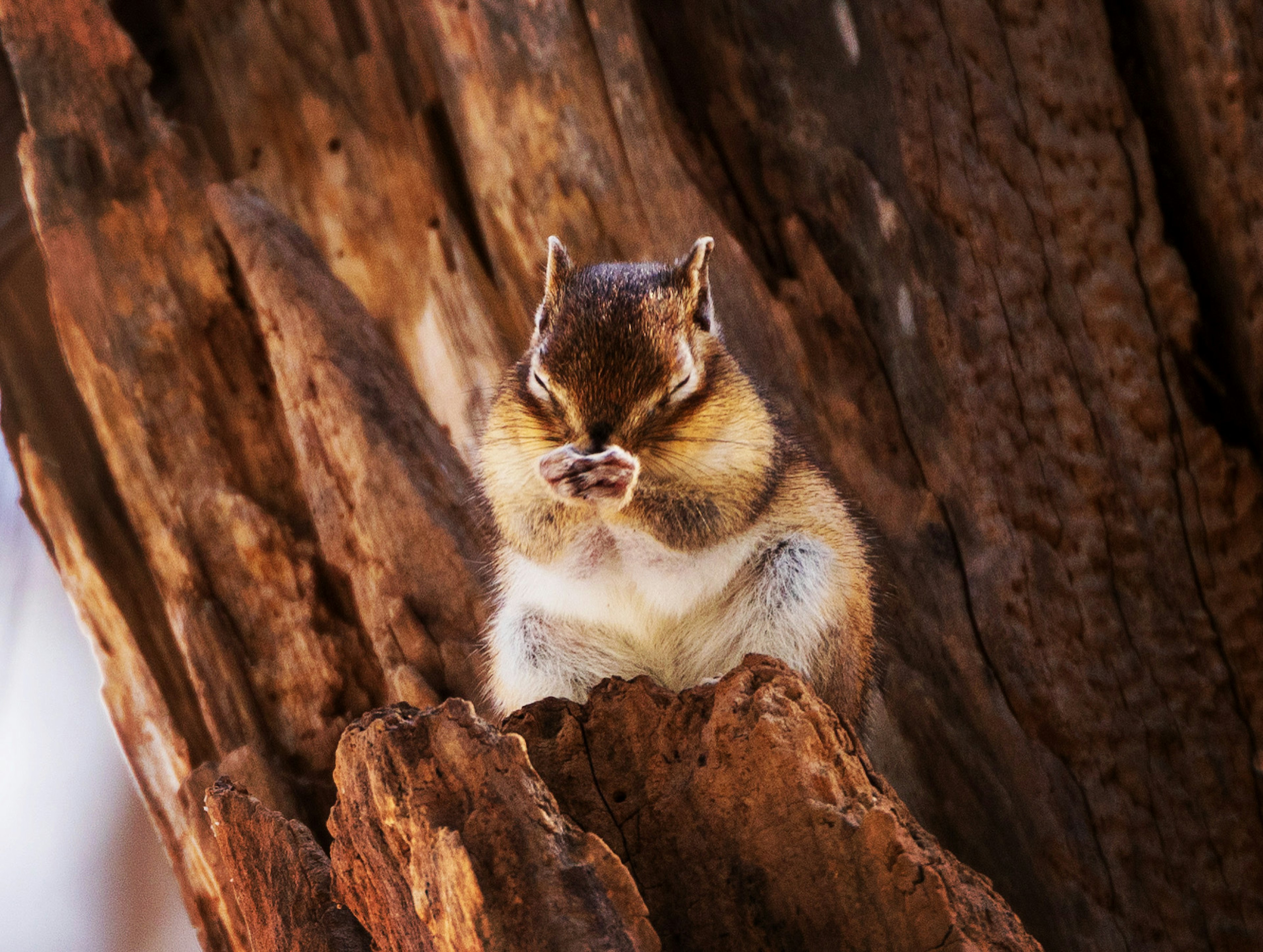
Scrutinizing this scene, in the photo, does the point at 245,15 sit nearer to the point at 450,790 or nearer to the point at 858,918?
the point at 450,790

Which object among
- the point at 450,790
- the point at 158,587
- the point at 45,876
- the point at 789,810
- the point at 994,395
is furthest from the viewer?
the point at 45,876

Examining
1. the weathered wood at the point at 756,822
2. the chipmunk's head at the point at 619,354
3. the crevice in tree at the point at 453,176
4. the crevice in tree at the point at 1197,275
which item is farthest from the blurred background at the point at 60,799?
the crevice in tree at the point at 1197,275

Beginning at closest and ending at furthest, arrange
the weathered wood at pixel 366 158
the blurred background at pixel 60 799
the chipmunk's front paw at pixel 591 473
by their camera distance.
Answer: the chipmunk's front paw at pixel 591 473 → the weathered wood at pixel 366 158 → the blurred background at pixel 60 799

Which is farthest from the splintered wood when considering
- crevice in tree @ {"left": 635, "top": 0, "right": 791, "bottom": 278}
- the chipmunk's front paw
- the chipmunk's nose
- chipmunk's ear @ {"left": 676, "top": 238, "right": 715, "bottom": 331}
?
crevice in tree @ {"left": 635, "top": 0, "right": 791, "bottom": 278}

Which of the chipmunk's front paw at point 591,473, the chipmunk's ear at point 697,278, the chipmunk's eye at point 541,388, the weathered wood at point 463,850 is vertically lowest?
the weathered wood at point 463,850

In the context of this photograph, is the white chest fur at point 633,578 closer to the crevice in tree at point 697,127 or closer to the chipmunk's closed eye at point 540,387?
the chipmunk's closed eye at point 540,387

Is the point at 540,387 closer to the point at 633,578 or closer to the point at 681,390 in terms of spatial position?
the point at 681,390

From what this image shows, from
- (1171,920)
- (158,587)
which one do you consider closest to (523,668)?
(158,587)

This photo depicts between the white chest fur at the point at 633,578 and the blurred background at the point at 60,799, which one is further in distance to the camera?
the blurred background at the point at 60,799
